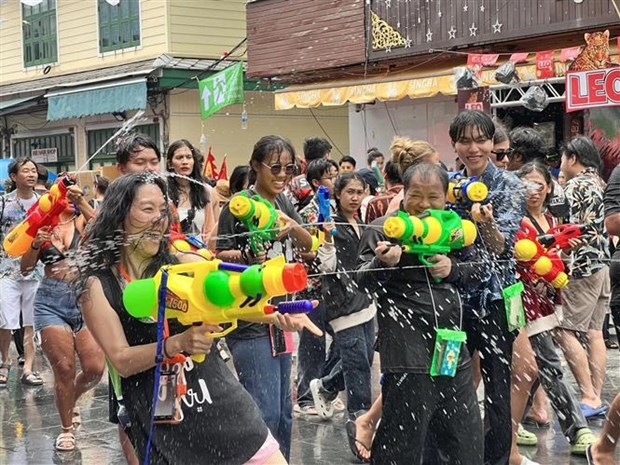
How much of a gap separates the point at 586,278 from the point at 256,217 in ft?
10.7

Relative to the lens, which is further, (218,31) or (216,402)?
(218,31)

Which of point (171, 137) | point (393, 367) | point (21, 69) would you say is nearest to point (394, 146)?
point (393, 367)

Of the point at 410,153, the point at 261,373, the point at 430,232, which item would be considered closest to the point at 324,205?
the point at 410,153

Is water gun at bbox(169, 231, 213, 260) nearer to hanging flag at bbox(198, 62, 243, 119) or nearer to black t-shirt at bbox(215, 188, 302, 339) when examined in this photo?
black t-shirt at bbox(215, 188, 302, 339)

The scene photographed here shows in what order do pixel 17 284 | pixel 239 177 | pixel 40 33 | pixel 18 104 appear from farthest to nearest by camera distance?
pixel 40 33 → pixel 18 104 → pixel 17 284 → pixel 239 177

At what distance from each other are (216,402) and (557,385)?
122 inches

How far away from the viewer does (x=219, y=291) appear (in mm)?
3033

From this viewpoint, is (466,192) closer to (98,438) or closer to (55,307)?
(55,307)

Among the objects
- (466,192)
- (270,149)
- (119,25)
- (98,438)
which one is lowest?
(98,438)

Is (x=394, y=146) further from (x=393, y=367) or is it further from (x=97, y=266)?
(x=97, y=266)

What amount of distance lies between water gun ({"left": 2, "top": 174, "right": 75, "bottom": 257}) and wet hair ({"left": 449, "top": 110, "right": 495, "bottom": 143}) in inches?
91.9

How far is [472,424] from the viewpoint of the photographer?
4402 mm

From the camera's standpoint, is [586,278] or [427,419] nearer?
[427,419]

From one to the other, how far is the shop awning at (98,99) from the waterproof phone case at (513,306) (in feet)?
51.5
